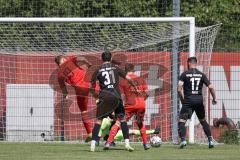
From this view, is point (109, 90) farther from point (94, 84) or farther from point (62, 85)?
point (62, 85)

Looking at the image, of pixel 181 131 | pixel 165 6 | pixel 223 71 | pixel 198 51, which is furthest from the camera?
Answer: pixel 165 6

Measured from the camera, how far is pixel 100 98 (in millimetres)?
16828

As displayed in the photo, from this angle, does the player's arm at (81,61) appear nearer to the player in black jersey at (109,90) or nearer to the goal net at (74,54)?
the goal net at (74,54)

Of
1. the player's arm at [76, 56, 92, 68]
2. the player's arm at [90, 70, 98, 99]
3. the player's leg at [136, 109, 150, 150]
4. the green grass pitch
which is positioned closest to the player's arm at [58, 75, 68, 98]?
the player's arm at [76, 56, 92, 68]

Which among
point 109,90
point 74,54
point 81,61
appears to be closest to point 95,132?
point 109,90

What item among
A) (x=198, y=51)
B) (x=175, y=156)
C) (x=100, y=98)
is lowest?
(x=175, y=156)

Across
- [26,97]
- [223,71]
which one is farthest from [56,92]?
[223,71]

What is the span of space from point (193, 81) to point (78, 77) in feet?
10.3

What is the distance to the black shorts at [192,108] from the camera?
717 inches

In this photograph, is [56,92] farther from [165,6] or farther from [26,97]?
[165,6]

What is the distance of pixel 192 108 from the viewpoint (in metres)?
18.4

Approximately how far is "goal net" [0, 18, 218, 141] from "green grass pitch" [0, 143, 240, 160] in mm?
2036

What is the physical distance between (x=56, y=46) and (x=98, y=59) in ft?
4.06

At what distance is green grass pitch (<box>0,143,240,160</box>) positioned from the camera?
50.5 ft
